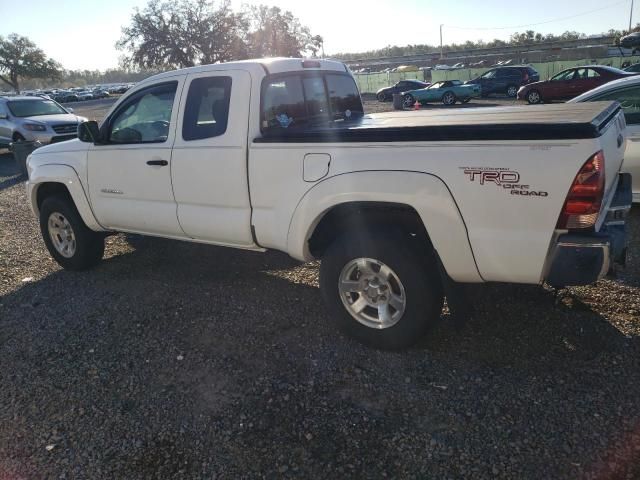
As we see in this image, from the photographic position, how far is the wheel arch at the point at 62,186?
4.98 m

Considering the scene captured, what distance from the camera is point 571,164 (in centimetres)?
254

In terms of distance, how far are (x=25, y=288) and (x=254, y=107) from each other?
3.30m

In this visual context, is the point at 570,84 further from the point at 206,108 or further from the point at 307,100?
the point at 206,108

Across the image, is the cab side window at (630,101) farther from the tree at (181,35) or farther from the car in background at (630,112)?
the tree at (181,35)

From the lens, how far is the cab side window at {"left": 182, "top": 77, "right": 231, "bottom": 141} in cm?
388

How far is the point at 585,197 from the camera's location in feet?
8.46

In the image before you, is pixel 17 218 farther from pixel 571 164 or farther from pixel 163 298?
pixel 571 164

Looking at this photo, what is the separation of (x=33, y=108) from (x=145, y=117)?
42.0 ft

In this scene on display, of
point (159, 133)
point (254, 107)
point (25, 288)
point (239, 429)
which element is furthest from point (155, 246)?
point (239, 429)

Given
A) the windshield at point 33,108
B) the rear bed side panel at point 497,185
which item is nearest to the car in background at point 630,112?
the rear bed side panel at point 497,185

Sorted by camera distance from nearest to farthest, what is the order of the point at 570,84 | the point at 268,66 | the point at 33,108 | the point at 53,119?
1. the point at 268,66
2. the point at 53,119
3. the point at 33,108
4. the point at 570,84

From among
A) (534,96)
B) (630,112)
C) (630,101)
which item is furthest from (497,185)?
(534,96)

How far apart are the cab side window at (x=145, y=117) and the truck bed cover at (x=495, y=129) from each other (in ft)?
3.81

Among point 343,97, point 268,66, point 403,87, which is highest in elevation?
point 268,66
